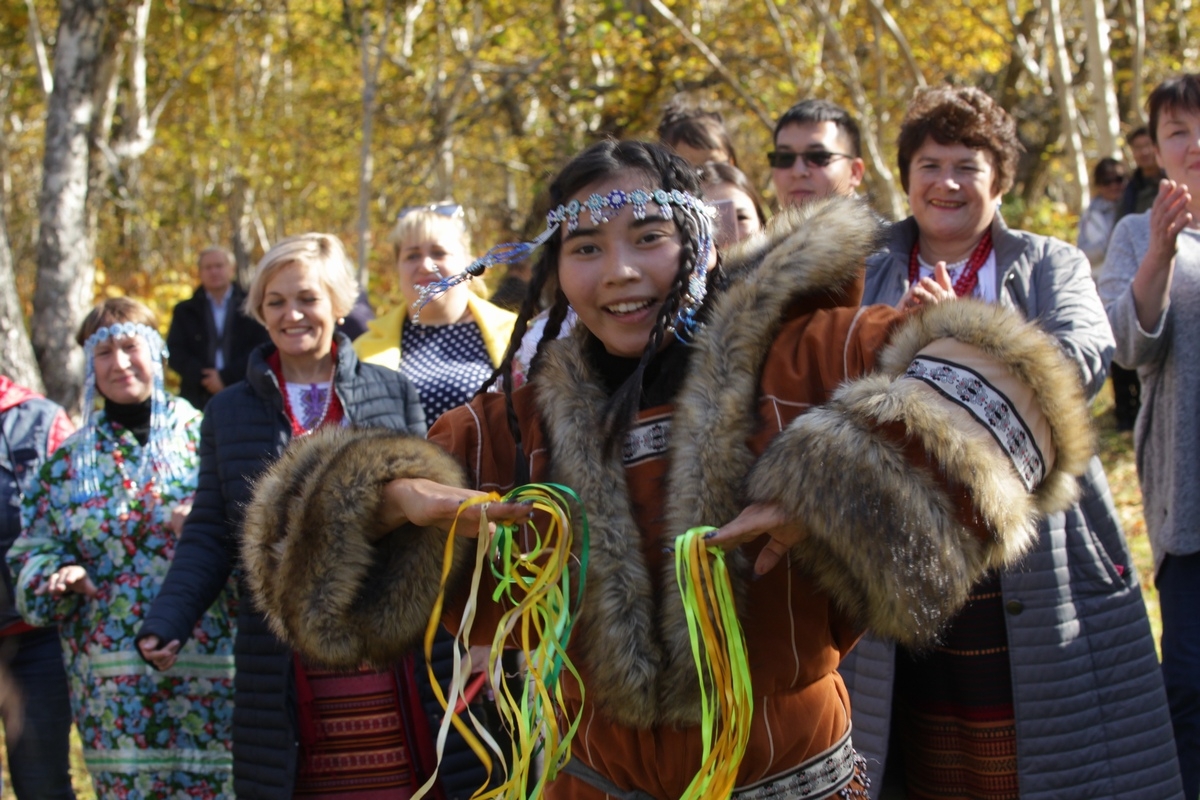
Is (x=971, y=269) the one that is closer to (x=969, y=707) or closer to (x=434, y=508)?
(x=969, y=707)

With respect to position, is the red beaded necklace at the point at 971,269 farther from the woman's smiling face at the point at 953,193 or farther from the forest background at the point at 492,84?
the forest background at the point at 492,84

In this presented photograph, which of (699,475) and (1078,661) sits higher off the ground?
(699,475)

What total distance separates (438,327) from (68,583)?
5.27 feet

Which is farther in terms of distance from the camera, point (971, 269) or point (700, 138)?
point (700, 138)

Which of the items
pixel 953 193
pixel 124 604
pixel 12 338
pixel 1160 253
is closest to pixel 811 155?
pixel 953 193

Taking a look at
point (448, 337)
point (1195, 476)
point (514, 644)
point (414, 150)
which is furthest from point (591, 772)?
point (414, 150)

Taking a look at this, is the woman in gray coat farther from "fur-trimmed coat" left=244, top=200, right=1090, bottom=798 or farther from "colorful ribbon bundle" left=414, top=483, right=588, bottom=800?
"colorful ribbon bundle" left=414, top=483, right=588, bottom=800

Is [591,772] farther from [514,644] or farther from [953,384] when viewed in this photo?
[953,384]

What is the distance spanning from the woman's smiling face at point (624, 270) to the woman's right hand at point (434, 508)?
0.42m

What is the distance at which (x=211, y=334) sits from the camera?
936 cm

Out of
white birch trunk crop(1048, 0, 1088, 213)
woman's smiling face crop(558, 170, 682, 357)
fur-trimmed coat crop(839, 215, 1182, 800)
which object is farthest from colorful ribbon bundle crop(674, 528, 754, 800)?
white birch trunk crop(1048, 0, 1088, 213)

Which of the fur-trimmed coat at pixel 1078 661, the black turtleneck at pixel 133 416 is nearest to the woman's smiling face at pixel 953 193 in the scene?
the fur-trimmed coat at pixel 1078 661

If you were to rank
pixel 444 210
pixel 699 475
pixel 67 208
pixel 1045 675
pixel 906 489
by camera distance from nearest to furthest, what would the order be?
1. pixel 906 489
2. pixel 699 475
3. pixel 1045 675
4. pixel 444 210
5. pixel 67 208

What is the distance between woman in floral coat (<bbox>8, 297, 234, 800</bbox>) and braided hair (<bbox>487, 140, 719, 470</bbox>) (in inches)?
88.9
